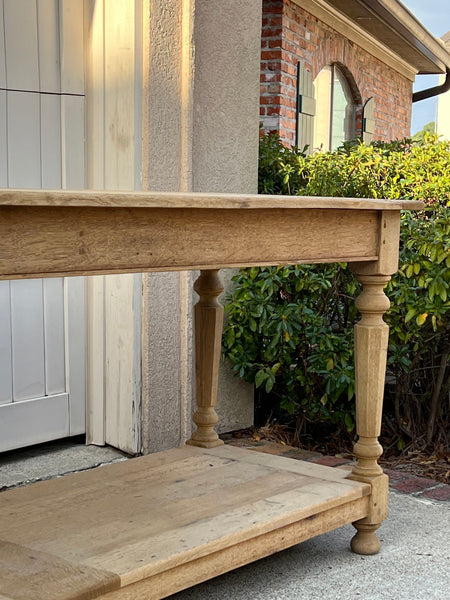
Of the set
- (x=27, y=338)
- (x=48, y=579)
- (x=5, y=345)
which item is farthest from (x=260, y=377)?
(x=48, y=579)

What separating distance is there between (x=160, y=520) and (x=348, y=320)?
87.5 inches

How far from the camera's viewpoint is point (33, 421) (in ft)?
12.9

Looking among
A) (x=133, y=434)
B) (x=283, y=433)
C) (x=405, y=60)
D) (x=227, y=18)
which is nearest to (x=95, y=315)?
(x=133, y=434)

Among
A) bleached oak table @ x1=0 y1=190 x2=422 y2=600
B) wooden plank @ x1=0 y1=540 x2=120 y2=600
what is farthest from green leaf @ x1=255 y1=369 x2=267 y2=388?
wooden plank @ x1=0 y1=540 x2=120 y2=600

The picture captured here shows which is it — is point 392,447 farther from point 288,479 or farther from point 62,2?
point 62,2

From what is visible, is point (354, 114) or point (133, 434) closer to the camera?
point (133, 434)

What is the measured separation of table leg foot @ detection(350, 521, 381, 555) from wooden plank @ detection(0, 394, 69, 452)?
5.20 feet

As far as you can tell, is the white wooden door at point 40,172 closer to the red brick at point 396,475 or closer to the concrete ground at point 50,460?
the concrete ground at point 50,460

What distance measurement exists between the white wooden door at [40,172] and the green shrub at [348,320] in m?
0.88

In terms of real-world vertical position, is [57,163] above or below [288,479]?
above

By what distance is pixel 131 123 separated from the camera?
12.6ft

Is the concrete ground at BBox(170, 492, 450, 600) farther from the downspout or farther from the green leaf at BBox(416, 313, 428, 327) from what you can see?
the downspout

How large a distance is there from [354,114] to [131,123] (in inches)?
233

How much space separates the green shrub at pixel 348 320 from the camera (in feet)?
13.5
